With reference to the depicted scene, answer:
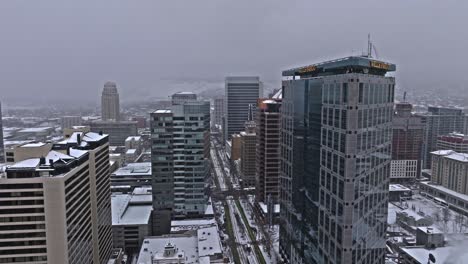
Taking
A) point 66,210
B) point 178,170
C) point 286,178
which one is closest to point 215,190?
point 178,170

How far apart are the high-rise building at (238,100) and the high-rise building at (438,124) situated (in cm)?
7097

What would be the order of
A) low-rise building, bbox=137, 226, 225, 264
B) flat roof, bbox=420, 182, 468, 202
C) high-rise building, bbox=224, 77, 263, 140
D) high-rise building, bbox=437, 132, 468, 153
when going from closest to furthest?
low-rise building, bbox=137, 226, 225, 264
flat roof, bbox=420, 182, 468, 202
high-rise building, bbox=437, 132, 468, 153
high-rise building, bbox=224, 77, 263, 140

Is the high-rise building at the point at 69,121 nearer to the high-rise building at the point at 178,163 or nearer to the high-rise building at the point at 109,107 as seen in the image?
the high-rise building at the point at 109,107

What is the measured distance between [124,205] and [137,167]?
34937 millimetres

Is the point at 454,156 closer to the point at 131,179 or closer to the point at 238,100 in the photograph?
the point at 131,179

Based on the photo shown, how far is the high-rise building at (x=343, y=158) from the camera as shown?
32.0 metres

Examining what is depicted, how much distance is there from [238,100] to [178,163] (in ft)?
311

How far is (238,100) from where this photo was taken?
6368 inches

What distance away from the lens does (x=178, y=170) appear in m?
70.6

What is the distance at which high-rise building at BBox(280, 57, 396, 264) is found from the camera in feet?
105

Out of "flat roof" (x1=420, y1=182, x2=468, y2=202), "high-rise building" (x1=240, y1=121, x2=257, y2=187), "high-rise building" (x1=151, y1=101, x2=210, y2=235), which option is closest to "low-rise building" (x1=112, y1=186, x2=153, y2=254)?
"high-rise building" (x1=151, y1=101, x2=210, y2=235)

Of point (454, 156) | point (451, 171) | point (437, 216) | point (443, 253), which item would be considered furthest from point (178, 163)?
point (454, 156)

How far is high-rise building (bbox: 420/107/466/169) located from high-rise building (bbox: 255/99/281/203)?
232 feet

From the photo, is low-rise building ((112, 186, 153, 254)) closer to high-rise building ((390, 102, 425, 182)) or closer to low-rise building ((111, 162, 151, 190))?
low-rise building ((111, 162, 151, 190))
